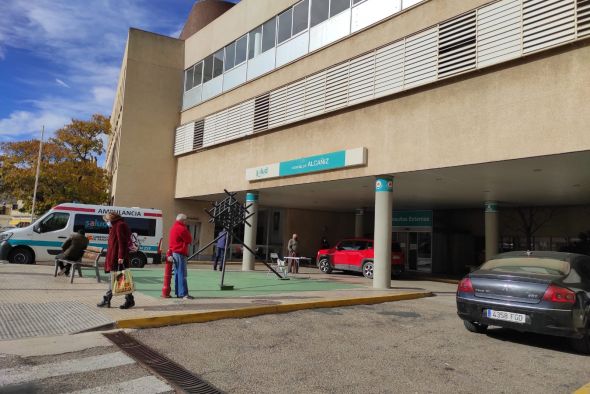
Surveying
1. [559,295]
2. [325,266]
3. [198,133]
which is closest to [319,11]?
[198,133]

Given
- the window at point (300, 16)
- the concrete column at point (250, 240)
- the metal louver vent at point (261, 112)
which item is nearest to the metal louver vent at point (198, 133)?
the metal louver vent at point (261, 112)

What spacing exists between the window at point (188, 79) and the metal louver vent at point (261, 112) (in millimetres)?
7796

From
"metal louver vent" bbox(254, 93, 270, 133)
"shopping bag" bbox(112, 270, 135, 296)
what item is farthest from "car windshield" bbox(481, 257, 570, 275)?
"metal louver vent" bbox(254, 93, 270, 133)

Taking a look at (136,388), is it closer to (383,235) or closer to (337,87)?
(383,235)

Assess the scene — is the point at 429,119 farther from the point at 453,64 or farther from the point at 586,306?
the point at 586,306

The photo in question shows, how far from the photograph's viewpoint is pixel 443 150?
12281 mm

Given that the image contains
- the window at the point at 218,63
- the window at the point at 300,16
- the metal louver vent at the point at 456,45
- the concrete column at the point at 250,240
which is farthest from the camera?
the window at the point at 218,63

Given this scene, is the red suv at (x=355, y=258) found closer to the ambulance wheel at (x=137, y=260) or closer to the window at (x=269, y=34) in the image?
the ambulance wheel at (x=137, y=260)

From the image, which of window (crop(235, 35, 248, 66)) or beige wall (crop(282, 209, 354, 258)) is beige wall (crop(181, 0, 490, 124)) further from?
beige wall (crop(282, 209, 354, 258))

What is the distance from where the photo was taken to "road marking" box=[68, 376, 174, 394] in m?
4.23

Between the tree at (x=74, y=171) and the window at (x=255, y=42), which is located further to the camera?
the tree at (x=74, y=171)

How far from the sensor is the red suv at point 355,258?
62.0ft

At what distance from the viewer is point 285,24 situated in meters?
19.3

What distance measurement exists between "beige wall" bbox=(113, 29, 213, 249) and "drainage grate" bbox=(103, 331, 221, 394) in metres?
20.2
